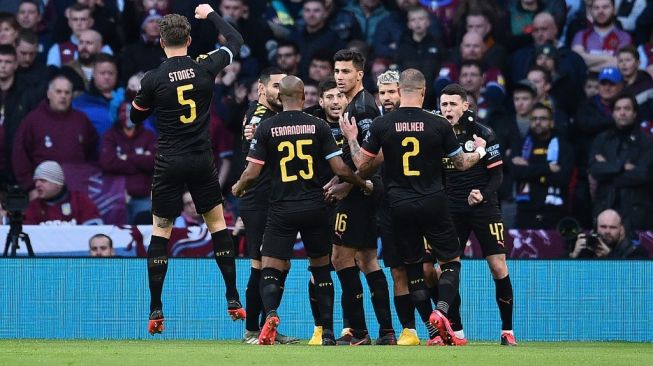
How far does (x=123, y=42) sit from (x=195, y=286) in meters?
6.41

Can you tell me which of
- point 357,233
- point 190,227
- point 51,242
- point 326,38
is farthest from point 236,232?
point 326,38

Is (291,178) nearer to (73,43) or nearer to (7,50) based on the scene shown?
(7,50)

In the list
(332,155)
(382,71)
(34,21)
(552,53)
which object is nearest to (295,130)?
(332,155)

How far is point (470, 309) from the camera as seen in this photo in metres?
15.8

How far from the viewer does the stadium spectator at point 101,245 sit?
16750mm

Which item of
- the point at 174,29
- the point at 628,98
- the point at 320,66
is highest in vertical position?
the point at 320,66

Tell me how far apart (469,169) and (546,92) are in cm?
562

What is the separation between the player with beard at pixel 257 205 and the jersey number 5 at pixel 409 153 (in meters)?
1.58

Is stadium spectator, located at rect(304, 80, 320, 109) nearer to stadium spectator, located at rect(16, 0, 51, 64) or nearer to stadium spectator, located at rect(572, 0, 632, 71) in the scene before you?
stadium spectator, located at rect(572, 0, 632, 71)

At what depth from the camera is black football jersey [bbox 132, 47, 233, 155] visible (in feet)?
42.0

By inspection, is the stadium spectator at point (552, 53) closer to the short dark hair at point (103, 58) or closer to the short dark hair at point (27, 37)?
the short dark hair at point (103, 58)

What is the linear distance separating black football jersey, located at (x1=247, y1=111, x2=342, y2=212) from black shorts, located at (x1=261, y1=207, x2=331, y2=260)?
0.22ft

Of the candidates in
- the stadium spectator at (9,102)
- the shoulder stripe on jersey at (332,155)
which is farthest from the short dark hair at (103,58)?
the shoulder stripe on jersey at (332,155)

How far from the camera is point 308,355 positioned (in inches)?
444
